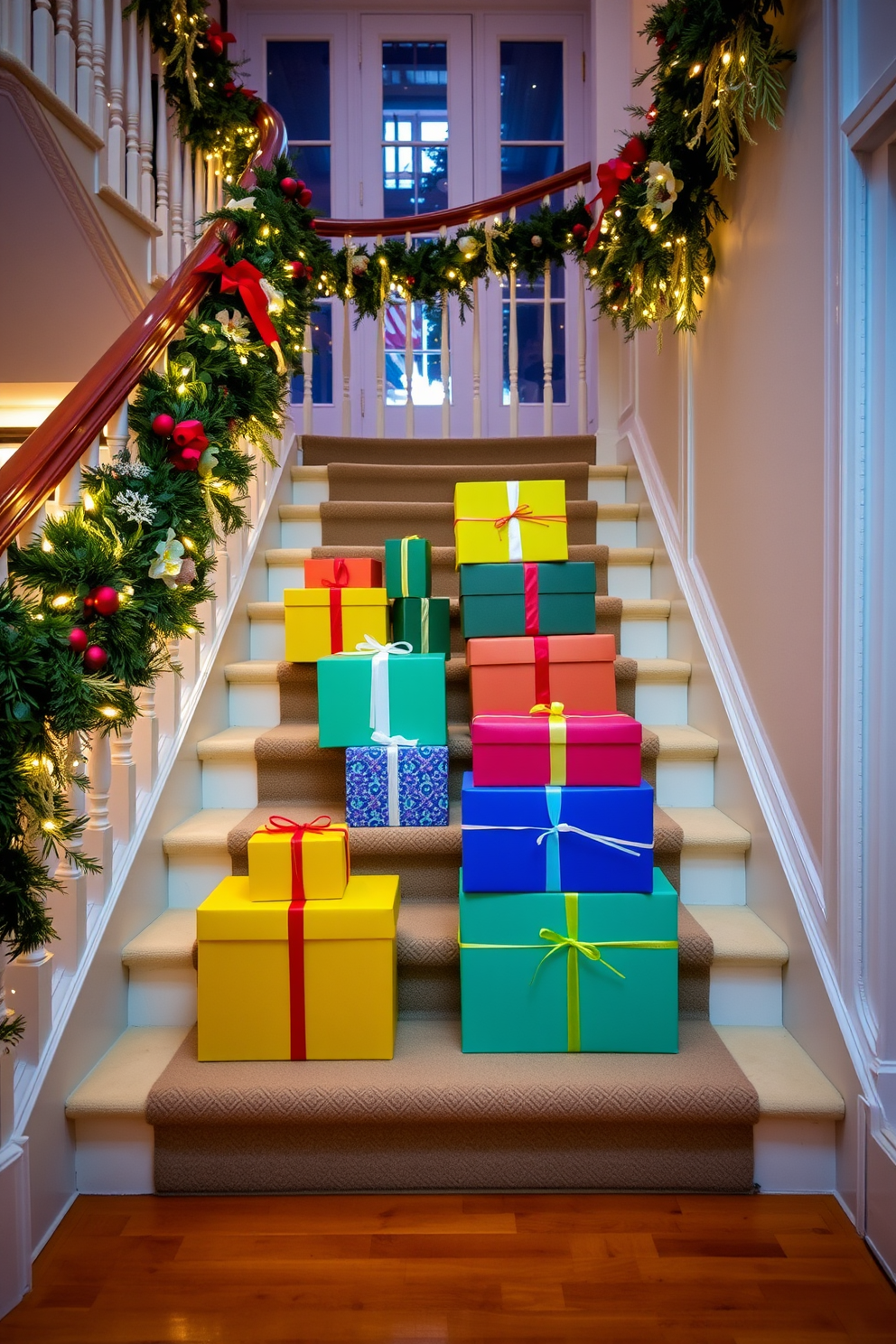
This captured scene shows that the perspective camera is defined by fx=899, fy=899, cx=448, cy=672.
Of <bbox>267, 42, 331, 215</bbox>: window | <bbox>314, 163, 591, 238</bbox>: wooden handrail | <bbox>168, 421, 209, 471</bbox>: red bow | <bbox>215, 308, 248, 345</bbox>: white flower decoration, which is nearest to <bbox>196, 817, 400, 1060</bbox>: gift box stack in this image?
<bbox>168, 421, 209, 471</bbox>: red bow

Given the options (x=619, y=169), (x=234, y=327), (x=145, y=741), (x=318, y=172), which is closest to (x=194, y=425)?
(x=234, y=327)

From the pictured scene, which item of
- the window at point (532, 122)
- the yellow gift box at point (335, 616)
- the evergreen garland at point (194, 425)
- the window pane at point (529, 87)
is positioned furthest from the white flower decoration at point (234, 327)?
A: the window pane at point (529, 87)

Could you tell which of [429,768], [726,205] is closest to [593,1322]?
[429,768]

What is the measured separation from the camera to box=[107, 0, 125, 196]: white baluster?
2.80 m

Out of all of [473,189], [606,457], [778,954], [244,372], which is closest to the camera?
[778,954]

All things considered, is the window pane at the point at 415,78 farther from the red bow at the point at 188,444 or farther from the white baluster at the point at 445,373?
the red bow at the point at 188,444

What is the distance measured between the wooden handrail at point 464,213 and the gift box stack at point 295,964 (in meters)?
2.86

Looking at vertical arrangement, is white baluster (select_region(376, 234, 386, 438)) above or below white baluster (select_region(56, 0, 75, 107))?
below

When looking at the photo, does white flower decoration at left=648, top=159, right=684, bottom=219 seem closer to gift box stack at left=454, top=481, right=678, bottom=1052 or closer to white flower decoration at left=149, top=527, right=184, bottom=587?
gift box stack at left=454, top=481, right=678, bottom=1052

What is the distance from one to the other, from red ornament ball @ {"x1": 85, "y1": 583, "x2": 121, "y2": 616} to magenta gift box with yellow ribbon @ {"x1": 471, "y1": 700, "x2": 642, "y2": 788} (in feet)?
2.25

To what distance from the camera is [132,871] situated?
5.81ft

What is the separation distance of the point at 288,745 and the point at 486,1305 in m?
1.23

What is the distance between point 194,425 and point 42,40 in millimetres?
1678

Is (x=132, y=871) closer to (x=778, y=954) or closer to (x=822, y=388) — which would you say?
(x=778, y=954)
